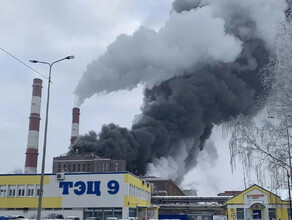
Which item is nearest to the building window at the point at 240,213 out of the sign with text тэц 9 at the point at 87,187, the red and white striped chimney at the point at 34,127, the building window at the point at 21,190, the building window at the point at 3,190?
the sign with text тэц 9 at the point at 87,187

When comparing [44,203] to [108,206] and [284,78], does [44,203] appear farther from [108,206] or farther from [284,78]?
[284,78]

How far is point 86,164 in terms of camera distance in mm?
87188

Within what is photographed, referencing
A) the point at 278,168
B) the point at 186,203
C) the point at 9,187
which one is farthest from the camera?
the point at 186,203

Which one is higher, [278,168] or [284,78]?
[284,78]

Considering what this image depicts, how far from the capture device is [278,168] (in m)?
14.3

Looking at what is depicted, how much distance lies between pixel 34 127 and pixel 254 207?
148 feet

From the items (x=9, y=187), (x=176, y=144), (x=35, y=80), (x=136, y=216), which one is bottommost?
(x=136, y=216)

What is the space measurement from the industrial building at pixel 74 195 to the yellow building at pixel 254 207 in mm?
12025

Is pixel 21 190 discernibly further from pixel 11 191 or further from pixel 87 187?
pixel 87 187

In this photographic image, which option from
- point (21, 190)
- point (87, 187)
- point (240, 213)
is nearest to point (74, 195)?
point (87, 187)

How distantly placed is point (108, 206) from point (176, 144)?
106 feet

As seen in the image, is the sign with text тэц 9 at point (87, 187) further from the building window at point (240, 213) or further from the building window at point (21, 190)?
the building window at point (240, 213)

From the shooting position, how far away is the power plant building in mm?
72000

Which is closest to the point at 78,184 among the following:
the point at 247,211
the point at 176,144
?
the point at 247,211
